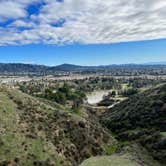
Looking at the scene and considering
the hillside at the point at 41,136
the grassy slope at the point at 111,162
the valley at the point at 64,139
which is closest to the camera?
the grassy slope at the point at 111,162

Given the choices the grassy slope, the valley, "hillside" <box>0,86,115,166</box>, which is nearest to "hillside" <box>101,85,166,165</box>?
the valley

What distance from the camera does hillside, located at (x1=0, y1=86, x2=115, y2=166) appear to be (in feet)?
143

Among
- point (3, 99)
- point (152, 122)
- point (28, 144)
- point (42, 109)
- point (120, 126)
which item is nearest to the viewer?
point (28, 144)

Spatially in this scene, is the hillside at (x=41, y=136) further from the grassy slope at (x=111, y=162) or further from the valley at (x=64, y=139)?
the grassy slope at (x=111, y=162)

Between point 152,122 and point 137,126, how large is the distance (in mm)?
4318

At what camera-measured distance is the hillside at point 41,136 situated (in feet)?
143

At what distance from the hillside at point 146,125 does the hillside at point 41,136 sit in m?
7.13

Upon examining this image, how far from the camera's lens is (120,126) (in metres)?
77.8

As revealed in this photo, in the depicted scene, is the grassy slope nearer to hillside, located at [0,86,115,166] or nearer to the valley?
the valley

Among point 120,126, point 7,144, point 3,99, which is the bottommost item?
point 120,126

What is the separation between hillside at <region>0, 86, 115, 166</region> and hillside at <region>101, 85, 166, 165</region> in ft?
23.4

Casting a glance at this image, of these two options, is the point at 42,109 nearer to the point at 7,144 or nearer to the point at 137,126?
the point at 7,144

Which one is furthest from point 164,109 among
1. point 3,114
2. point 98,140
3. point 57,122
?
point 3,114

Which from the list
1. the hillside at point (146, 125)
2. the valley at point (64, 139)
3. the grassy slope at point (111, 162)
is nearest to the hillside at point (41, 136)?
the valley at point (64, 139)
